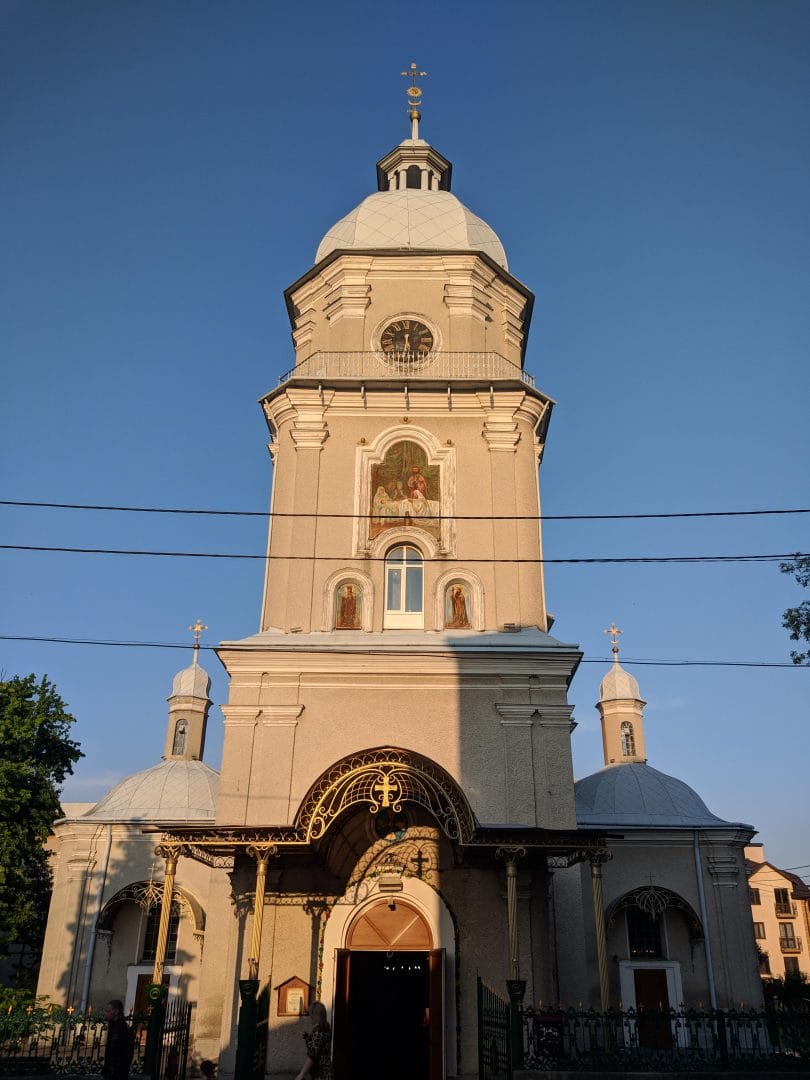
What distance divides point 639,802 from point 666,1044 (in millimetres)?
15130

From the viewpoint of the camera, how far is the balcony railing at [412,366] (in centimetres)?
2122

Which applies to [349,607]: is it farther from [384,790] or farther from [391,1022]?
[391,1022]

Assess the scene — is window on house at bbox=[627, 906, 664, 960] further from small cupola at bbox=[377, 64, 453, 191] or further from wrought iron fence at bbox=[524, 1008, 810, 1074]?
small cupola at bbox=[377, 64, 453, 191]

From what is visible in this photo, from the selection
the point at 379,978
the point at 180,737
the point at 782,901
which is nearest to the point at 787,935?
the point at 782,901

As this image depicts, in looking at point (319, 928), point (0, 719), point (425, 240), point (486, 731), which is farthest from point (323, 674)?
point (0, 719)

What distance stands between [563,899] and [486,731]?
7424 mm

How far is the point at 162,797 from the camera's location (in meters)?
29.7

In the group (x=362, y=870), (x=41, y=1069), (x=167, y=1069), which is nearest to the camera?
(x=41, y=1069)

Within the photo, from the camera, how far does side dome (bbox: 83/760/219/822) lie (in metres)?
28.9

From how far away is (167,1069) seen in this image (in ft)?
44.4

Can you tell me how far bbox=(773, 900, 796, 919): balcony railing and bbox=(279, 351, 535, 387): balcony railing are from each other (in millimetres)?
52573

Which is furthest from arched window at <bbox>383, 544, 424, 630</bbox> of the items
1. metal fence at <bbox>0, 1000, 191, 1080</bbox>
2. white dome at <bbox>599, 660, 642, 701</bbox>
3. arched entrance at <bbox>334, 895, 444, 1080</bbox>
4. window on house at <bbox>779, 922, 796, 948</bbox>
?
window on house at <bbox>779, 922, 796, 948</bbox>

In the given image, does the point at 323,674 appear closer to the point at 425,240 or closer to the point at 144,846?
the point at 425,240

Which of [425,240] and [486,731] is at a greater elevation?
[425,240]
